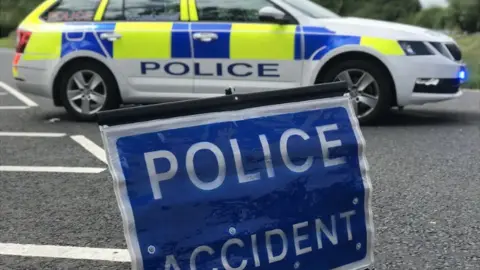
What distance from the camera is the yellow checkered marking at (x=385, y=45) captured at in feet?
21.9

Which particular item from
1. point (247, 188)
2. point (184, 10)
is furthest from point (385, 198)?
point (184, 10)

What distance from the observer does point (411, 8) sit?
5631 cm

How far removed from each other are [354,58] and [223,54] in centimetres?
130

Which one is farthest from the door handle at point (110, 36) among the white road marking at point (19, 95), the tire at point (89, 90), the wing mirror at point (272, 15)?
the white road marking at point (19, 95)

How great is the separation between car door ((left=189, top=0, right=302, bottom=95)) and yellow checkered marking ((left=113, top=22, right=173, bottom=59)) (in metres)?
0.30

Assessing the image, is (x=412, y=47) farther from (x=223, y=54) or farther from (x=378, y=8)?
(x=378, y=8)

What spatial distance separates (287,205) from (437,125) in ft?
16.4

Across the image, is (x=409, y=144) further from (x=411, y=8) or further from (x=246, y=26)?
(x=411, y=8)

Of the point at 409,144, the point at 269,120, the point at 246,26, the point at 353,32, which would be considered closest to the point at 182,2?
the point at 246,26

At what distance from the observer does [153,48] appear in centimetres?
701

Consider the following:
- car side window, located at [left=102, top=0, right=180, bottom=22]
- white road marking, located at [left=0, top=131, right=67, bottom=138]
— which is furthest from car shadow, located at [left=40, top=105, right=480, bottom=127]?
car side window, located at [left=102, top=0, right=180, bottom=22]

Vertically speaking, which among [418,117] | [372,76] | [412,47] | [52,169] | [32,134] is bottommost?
[418,117]

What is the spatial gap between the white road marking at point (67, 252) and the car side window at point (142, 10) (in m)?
3.95

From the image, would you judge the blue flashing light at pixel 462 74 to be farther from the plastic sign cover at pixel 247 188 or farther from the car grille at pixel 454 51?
the plastic sign cover at pixel 247 188
